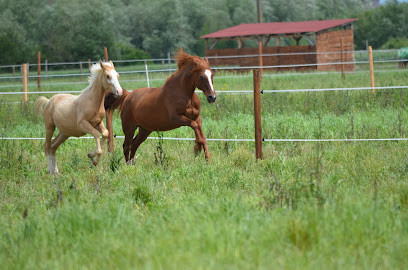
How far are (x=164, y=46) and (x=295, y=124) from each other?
1528 inches

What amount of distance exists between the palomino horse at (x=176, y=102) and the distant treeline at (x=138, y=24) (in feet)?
85.9

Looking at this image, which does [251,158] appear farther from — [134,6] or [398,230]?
[134,6]

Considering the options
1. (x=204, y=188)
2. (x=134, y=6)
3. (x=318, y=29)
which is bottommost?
(x=204, y=188)

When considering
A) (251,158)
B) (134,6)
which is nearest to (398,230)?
(251,158)

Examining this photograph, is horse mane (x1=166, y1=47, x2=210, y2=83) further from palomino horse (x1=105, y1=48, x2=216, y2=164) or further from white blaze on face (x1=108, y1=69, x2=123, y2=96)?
white blaze on face (x1=108, y1=69, x2=123, y2=96)

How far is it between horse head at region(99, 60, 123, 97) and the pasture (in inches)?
36.5

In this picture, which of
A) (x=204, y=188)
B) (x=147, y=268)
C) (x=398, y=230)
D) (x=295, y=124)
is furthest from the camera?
(x=295, y=124)

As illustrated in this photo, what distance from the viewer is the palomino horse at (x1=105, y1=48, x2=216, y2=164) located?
7625mm

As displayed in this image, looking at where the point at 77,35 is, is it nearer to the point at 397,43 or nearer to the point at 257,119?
the point at 397,43

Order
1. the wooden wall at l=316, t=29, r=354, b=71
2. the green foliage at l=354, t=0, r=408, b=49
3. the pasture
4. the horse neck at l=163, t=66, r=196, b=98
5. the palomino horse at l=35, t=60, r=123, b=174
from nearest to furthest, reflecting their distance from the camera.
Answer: the pasture
the palomino horse at l=35, t=60, r=123, b=174
the horse neck at l=163, t=66, r=196, b=98
the wooden wall at l=316, t=29, r=354, b=71
the green foliage at l=354, t=0, r=408, b=49

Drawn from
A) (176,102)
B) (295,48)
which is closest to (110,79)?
(176,102)

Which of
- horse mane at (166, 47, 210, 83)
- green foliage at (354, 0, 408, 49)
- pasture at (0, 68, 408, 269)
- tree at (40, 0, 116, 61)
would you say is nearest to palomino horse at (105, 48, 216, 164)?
horse mane at (166, 47, 210, 83)

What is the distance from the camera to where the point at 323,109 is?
11.6 meters

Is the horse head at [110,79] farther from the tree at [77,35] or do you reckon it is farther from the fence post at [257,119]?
the tree at [77,35]
